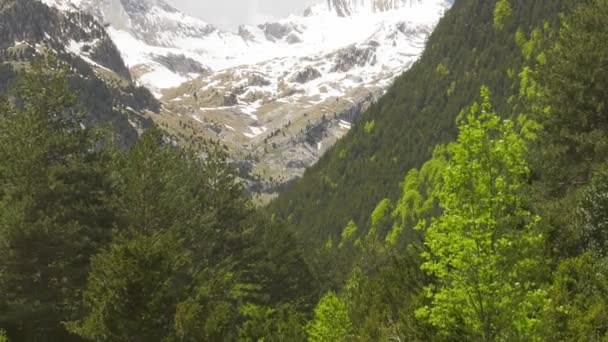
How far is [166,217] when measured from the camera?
127ft

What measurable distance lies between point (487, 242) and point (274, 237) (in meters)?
49.8

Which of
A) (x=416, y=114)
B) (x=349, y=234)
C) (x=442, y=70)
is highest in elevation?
(x=442, y=70)

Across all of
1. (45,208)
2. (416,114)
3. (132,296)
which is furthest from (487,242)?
(416,114)

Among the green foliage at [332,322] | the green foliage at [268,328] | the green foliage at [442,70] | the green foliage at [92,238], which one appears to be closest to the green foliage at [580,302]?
the green foliage at [92,238]

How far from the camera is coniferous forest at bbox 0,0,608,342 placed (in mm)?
15898

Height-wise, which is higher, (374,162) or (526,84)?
(526,84)

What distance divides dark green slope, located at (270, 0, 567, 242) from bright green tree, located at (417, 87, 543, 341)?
331 feet

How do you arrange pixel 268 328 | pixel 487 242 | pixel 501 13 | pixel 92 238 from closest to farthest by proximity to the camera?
1. pixel 487 242
2. pixel 92 238
3. pixel 268 328
4. pixel 501 13

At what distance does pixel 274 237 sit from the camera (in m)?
64.1

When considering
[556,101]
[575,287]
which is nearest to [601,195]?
[575,287]

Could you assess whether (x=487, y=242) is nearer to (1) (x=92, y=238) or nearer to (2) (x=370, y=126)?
(1) (x=92, y=238)

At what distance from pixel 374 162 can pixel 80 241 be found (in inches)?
4893

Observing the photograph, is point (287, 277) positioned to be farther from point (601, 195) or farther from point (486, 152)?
point (486, 152)

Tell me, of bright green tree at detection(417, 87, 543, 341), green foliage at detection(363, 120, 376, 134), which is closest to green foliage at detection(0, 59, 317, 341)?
bright green tree at detection(417, 87, 543, 341)
